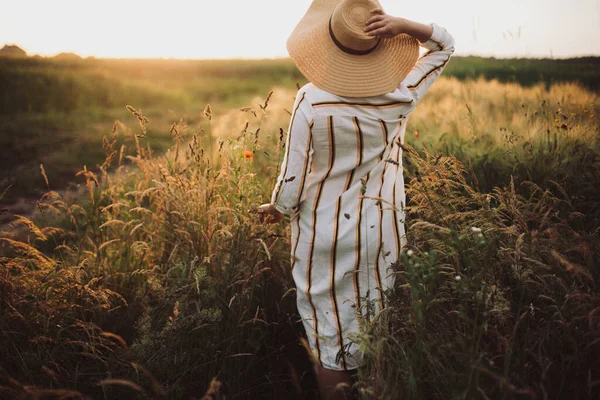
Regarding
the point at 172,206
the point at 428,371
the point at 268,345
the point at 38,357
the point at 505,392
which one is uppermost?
the point at 172,206

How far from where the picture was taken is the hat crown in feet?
5.41

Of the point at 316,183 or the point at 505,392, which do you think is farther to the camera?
the point at 316,183

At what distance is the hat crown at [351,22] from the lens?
1649 mm

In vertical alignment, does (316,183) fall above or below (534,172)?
above

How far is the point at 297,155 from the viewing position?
1.70 m

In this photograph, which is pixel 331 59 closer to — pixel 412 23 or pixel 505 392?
pixel 412 23

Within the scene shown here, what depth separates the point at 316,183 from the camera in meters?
1.81

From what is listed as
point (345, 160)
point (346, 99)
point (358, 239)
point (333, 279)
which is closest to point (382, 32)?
point (346, 99)

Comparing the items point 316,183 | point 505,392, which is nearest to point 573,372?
point 505,392

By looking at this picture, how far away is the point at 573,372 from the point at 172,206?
2265 mm

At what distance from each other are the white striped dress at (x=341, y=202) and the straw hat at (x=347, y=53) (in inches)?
2.0

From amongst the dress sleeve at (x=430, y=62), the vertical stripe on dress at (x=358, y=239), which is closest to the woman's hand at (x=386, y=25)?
the dress sleeve at (x=430, y=62)

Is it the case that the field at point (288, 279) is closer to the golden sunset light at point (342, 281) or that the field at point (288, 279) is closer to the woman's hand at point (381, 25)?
the golden sunset light at point (342, 281)

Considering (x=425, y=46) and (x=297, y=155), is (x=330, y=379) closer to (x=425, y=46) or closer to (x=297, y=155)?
(x=297, y=155)
